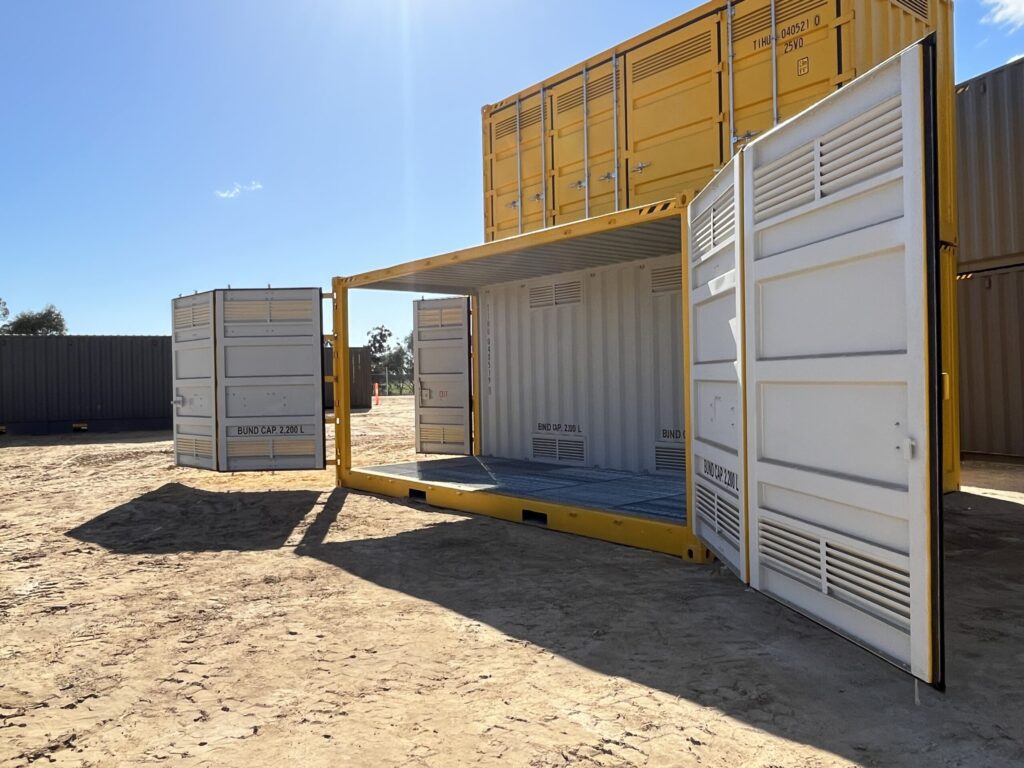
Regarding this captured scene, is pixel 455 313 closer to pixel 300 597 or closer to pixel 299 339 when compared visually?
pixel 299 339

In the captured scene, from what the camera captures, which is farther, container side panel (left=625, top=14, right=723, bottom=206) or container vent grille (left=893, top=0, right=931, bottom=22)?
container side panel (left=625, top=14, right=723, bottom=206)

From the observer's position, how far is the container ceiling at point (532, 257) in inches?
282

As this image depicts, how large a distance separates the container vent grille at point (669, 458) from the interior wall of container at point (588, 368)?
0.04 ft

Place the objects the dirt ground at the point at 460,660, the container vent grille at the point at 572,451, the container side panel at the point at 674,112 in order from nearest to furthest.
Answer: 1. the dirt ground at the point at 460,660
2. the container side panel at the point at 674,112
3. the container vent grille at the point at 572,451

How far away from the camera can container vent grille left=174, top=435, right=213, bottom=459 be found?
9766 millimetres

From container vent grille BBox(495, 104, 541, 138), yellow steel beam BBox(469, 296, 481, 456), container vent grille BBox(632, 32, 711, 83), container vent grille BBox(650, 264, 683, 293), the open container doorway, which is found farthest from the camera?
yellow steel beam BBox(469, 296, 481, 456)

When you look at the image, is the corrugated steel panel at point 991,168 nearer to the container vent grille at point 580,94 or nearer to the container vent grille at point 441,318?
the container vent grille at point 580,94

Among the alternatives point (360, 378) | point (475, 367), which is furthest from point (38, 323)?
point (475, 367)

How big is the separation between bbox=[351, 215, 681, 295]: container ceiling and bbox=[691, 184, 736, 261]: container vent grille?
32.1 inches

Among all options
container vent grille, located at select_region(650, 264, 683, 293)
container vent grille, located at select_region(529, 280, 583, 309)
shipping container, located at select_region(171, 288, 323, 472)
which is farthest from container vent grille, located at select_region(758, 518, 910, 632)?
shipping container, located at select_region(171, 288, 323, 472)

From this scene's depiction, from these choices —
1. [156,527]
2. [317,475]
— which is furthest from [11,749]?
[317,475]

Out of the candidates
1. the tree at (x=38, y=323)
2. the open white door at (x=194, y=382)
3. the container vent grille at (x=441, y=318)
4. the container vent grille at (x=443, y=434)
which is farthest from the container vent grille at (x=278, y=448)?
the tree at (x=38, y=323)

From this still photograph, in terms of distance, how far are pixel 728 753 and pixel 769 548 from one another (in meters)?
1.69

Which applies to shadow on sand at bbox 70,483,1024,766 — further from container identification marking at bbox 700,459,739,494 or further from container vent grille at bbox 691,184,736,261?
container vent grille at bbox 691,184,736,261
